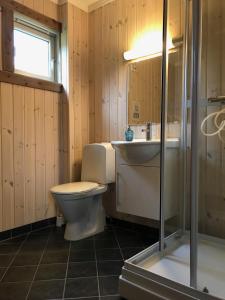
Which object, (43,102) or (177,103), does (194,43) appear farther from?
(43,102)

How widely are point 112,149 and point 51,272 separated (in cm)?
116

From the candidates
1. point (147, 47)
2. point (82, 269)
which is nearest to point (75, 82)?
point (147, 47)

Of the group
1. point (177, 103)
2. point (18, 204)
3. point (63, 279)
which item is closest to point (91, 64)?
point (177, 103)

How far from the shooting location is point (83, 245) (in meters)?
2.06

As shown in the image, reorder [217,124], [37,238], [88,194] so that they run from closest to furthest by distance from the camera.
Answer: [217,124] → [88,194] → [37,238]

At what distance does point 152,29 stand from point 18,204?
6.55 feet

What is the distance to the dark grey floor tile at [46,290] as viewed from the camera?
1.39m

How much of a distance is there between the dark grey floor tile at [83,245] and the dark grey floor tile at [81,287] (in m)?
0.45

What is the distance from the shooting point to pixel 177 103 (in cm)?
189

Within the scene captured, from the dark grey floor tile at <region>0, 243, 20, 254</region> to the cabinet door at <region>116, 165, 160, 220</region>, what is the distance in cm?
90

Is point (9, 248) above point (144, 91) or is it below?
below

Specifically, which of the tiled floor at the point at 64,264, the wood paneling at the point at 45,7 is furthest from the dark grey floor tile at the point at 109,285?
the wood paneling at the point at 45,7

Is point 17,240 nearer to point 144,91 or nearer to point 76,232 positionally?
point 76,232

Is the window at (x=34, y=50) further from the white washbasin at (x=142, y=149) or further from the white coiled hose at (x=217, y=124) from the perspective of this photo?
the white coiled hose at (x=217, y=124)
